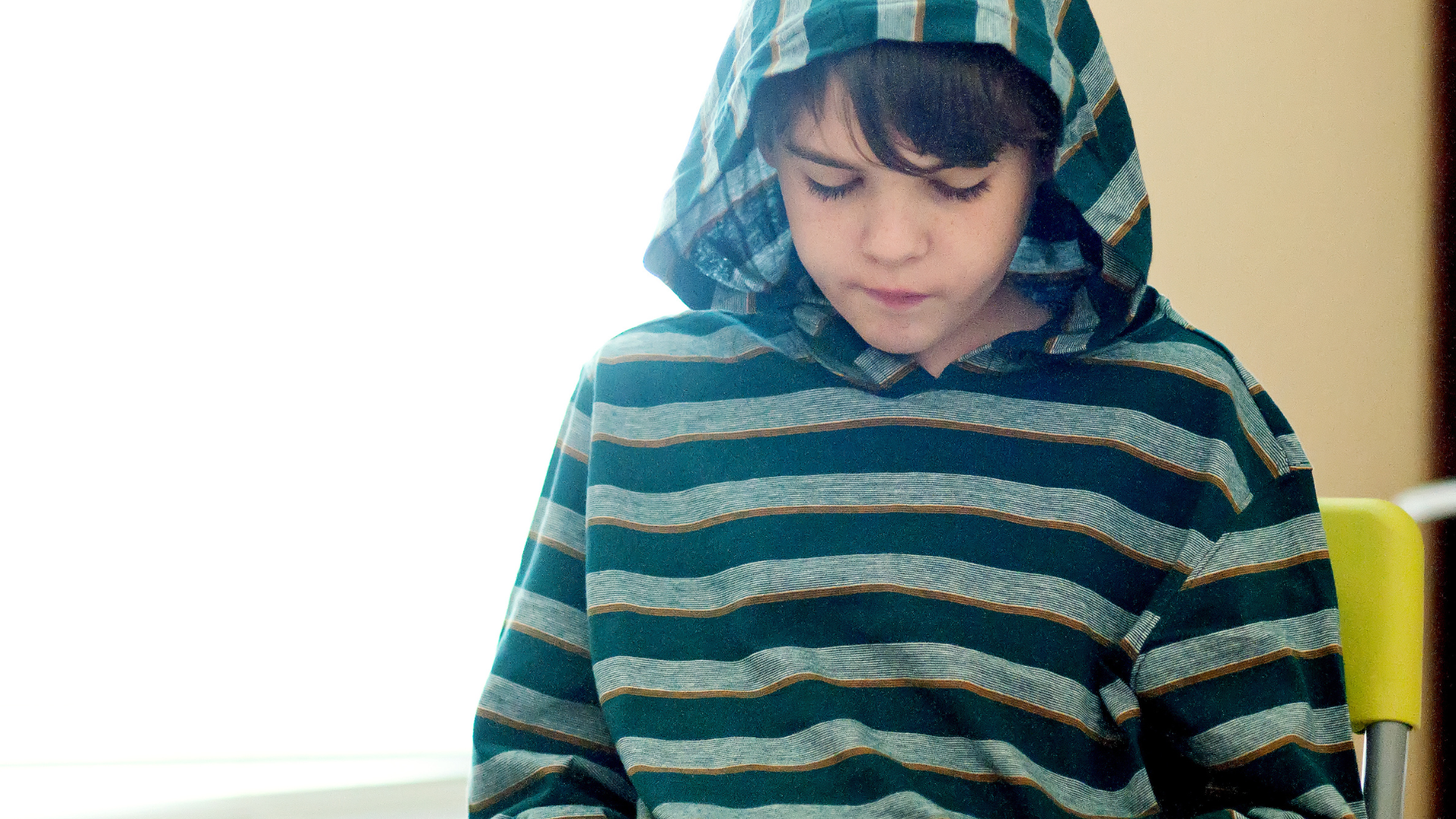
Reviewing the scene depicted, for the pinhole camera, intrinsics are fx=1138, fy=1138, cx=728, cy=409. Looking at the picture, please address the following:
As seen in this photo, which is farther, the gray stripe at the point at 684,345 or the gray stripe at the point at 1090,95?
the gray stripe at the point at 684,345

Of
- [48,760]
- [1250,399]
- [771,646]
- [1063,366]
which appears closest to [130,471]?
[48,760]

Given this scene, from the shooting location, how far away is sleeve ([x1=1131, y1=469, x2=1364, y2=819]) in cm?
61

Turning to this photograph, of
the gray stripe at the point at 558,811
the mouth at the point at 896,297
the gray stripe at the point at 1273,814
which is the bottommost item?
the gray stripe at the point at 558,811

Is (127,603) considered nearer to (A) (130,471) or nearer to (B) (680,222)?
(A) (130,471)

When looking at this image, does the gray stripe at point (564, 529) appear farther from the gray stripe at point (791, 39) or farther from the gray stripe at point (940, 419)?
the gray stripe at point (791, 39)

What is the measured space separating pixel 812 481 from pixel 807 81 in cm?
25

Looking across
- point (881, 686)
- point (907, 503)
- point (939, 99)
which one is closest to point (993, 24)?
point (939, 99)

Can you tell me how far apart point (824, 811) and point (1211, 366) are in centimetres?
35

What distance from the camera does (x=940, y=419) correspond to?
72 cm

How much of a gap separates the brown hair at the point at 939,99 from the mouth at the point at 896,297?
81 millimetres

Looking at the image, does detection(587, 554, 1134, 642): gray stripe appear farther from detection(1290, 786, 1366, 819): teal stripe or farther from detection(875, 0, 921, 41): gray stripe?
detection(875, 0, 921, 41): gray stripe

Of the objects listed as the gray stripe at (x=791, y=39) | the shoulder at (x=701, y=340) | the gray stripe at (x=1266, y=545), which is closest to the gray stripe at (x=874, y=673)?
the gray stripe at (x=1266, y=545)

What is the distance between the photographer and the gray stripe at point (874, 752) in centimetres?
66

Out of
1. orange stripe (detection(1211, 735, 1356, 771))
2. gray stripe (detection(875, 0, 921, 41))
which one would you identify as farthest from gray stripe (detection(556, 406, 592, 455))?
orange stripe (detection(1211, 735, 1356, 771))
